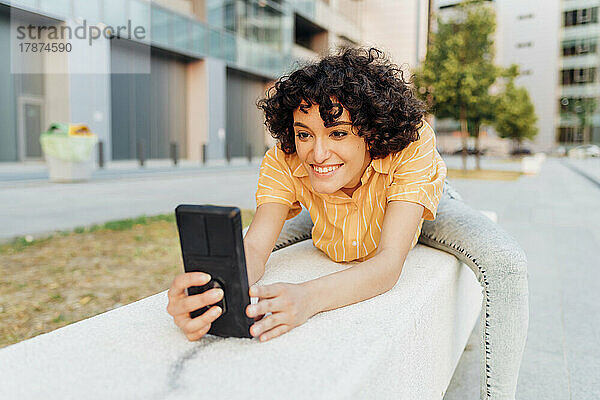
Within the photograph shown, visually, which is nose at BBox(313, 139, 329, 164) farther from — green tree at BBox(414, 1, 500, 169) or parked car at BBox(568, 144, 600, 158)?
parked car at BBox(568, 144, 600, 158)

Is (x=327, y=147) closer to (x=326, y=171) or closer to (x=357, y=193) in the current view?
(x=326, y=171)

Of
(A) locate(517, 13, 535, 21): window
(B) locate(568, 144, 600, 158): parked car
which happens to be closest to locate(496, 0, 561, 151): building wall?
(A) locate(517, 13, 535, 21): window

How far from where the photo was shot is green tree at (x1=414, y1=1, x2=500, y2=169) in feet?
62.7

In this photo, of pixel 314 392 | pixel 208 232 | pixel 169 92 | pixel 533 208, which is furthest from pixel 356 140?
pixel 169 92

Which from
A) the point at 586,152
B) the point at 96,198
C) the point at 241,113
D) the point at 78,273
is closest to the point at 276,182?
the point at 78,273

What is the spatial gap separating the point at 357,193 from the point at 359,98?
39cm

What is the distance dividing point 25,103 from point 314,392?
20054 millimetres

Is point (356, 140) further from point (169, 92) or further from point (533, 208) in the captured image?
point (169, 92)

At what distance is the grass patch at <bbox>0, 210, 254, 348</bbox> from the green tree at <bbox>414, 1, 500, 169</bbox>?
15.7m

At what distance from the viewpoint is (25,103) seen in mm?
17969

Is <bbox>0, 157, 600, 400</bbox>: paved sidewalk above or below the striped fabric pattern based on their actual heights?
A: below

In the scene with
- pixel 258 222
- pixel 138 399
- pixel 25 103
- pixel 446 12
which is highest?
pixel 446 12

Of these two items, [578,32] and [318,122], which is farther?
[578,32]

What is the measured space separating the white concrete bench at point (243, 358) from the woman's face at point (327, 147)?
16.6 inches
